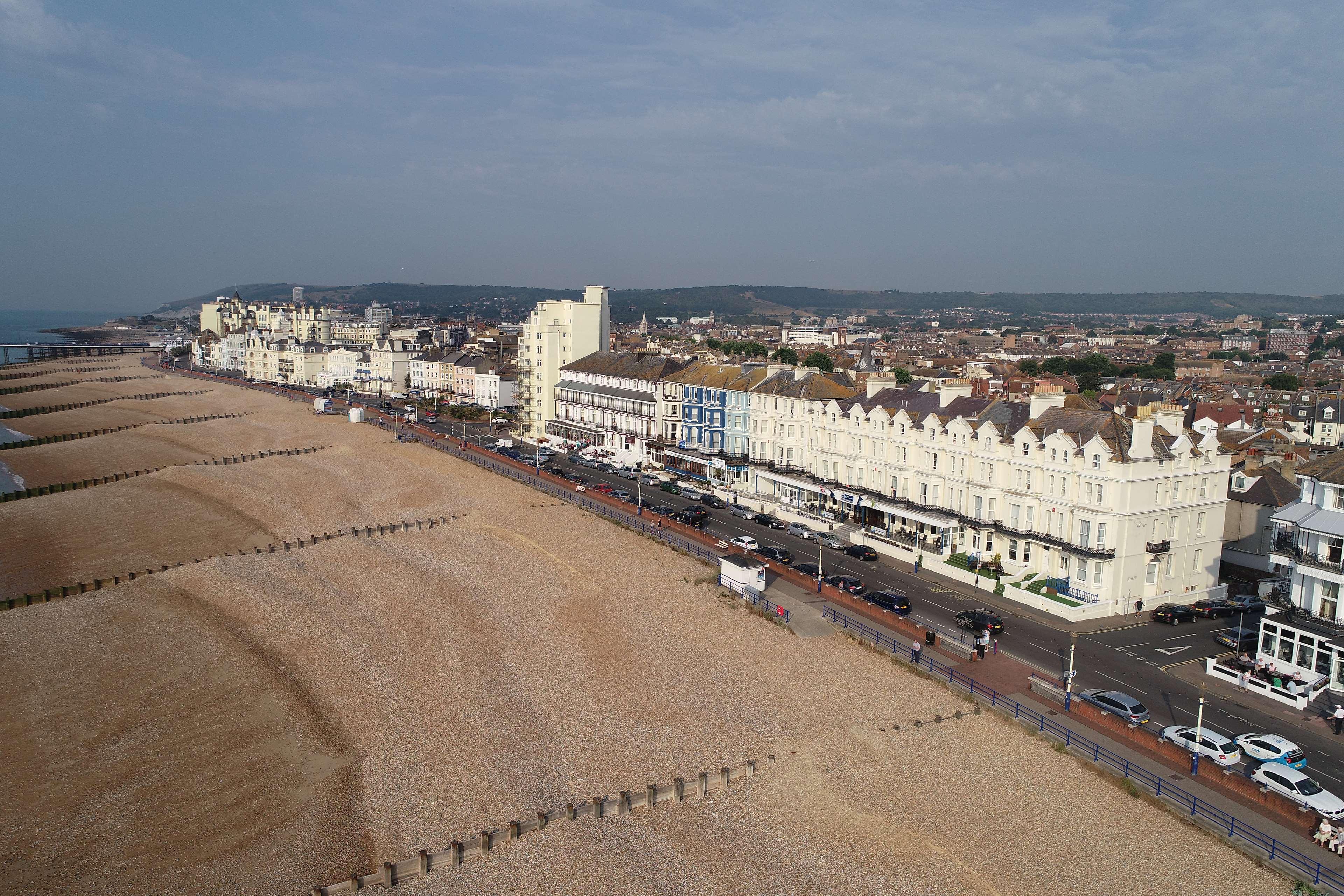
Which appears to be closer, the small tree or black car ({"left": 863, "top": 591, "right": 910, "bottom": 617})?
black car ({"left": 863, "top": 591, "right": 910, "bottom": 617})

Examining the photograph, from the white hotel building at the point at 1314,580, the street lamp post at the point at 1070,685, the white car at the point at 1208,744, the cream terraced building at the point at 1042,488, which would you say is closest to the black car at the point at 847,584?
the cream terraced building at the point at 1042,488

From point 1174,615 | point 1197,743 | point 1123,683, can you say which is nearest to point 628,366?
point 1174,615

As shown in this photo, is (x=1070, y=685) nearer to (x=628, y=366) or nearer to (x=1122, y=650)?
(x=1122, y=650)

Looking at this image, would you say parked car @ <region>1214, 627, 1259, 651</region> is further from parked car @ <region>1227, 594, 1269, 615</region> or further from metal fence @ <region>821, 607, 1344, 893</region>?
metal fence @ <region>821, 607, 1344, 893</region>

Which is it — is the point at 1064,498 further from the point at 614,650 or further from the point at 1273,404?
the point at 1273,404

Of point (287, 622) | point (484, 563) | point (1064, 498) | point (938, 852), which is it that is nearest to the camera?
A: point (938, 852)

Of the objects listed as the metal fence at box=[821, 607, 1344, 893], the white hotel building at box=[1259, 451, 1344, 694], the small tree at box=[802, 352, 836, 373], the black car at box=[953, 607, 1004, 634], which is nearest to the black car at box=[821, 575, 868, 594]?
the black car at box=[953, 607, 1004, 634]

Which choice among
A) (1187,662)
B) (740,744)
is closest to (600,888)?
(740,744)
